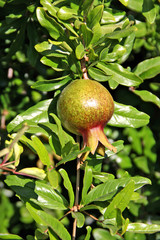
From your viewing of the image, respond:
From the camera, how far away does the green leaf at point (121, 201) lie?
946mm

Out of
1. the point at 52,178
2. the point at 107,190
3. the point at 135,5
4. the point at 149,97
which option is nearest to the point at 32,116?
the point at 52,178

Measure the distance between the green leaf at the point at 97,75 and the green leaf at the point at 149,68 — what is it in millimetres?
253

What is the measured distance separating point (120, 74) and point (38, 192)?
48 centimetres

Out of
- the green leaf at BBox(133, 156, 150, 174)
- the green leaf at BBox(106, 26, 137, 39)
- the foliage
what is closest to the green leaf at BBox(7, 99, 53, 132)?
the foliage

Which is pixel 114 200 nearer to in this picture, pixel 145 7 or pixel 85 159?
pixel 85 159

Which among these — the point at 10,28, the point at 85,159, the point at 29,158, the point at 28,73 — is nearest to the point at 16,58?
the point at 28,73

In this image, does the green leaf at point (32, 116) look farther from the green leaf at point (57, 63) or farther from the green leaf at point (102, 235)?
the green leaf at point (102, 235)

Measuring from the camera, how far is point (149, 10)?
1242mm

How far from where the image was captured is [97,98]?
1.01m

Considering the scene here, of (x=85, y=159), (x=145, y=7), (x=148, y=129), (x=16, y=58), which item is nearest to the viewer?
(x=85, y=159)

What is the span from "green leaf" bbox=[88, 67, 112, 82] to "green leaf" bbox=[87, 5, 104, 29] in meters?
0.14

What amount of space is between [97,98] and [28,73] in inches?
29.8

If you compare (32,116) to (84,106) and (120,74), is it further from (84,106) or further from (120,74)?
(120,74)

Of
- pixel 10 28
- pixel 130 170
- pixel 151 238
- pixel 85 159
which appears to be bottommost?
pixel 151 238
